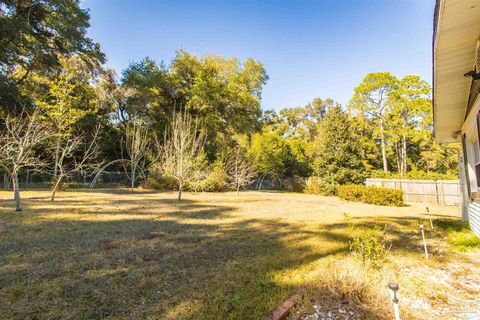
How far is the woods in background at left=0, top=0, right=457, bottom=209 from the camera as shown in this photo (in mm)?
14922

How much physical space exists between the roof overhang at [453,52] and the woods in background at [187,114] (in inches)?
460

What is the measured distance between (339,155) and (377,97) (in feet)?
34.7

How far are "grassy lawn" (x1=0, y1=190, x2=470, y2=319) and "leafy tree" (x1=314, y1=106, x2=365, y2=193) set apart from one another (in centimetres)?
1087

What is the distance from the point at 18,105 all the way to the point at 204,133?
11935mm

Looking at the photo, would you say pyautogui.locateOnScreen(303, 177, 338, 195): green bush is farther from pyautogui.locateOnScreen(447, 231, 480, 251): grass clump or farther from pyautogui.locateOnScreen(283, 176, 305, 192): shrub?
pyautogui.locateOnScreen(447, 231, 480, 251): grass clump

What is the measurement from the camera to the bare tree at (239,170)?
673 inches

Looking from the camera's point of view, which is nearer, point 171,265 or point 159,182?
point 171,265

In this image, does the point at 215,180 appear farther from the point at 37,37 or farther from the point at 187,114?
the point at 37,37

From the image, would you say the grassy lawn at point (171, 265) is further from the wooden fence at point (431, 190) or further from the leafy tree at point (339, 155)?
the leafy tree at point (339, 155)

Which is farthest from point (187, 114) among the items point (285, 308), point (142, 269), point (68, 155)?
point (285, 308)

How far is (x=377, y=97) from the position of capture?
23.3 m

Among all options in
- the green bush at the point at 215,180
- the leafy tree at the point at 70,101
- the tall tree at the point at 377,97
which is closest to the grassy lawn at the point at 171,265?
the green bush at the point at 215,180

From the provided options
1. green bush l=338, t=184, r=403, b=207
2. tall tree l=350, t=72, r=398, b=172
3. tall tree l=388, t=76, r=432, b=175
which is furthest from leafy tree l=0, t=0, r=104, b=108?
tall tree l=388, t=76, r=432, b=175

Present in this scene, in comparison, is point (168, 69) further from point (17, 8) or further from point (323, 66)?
point (323, 66)
